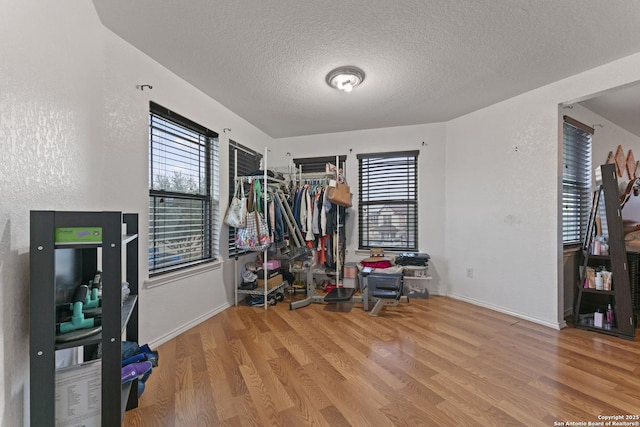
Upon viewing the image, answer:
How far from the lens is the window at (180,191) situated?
242cm

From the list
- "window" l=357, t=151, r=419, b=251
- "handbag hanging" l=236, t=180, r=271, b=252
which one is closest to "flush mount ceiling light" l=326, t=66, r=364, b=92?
"handbag hanging" l=236, t=180, r=271, b=252

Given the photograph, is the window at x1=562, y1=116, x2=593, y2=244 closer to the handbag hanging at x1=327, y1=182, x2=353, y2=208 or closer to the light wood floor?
the light wood floor

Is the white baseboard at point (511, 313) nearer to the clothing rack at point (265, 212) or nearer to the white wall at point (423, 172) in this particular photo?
the white wall at point (423, 172)

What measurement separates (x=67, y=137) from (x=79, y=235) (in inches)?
28.4

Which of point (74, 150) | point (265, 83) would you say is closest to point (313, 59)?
point (265, 83)

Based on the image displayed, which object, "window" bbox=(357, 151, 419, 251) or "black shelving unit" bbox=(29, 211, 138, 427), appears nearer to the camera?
"black shelving unit" bbox=(29, 211, 138, 427)

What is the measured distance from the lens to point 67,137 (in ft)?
4.47

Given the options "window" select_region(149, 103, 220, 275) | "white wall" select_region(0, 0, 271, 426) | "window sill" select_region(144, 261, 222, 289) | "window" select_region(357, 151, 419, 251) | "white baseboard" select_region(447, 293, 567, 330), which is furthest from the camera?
"window" select_region(357, 151, 419, 251)

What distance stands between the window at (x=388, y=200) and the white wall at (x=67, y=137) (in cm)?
250

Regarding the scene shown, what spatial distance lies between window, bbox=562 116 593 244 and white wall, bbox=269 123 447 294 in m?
1.32

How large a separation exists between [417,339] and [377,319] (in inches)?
22.0

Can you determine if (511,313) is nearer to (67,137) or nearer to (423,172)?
(423,172)

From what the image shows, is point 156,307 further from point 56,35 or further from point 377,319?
point 377,319

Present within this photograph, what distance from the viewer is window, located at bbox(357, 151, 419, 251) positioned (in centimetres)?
403
